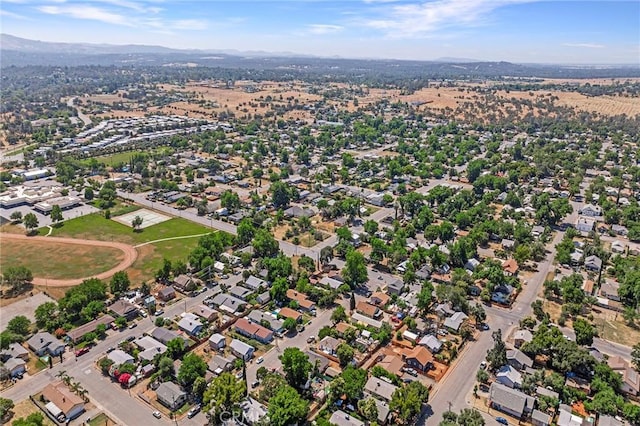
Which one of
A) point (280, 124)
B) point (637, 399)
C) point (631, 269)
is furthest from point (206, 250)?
point (280, 124)

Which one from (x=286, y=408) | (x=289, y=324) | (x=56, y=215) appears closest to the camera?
(x=286, y=408)

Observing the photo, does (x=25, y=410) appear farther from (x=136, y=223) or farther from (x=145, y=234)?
(x=136, y=223)

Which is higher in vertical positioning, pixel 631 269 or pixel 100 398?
pixel 631 269

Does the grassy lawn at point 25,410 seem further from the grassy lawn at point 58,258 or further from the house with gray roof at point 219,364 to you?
the grassy lawn at point 58,258

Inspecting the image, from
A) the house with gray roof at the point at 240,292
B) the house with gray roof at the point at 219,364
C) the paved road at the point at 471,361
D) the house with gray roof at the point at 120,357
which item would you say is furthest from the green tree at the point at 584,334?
the house with gray roof at the point at 120,357

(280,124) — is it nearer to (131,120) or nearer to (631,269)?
(131,120)

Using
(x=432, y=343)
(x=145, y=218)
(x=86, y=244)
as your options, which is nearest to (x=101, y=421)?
(x=432, y=343)

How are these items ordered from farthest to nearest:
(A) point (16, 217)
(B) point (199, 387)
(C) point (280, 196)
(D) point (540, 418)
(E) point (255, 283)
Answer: (C) point (280, 196)
(A) point (16, 217)
(E) point (255, 283)
(B) point (199, 387)
(D) point (540, 418)
